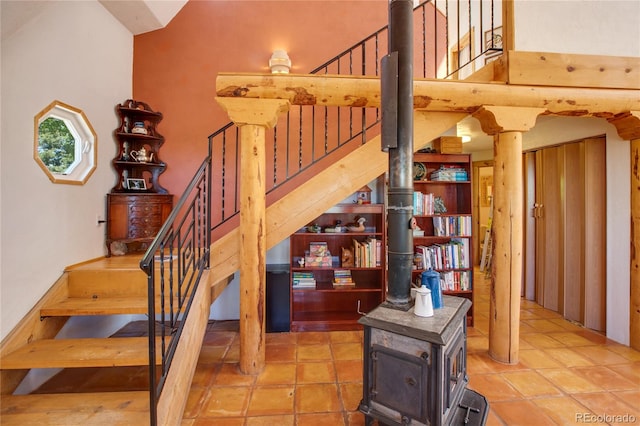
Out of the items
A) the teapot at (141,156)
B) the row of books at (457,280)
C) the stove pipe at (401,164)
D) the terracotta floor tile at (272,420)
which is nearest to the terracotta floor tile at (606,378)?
the row of books at (457,280)

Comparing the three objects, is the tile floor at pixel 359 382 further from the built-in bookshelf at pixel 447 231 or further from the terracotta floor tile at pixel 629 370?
the built-in bookshelf at pixel 447 231

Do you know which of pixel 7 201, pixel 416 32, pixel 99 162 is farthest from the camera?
pixel 416 32

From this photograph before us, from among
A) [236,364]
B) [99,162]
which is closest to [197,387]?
[236,364]

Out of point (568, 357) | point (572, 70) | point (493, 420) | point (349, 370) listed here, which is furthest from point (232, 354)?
point (572, 70)

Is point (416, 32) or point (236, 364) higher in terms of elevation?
point (416, 32)

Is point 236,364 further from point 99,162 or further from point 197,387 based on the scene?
point 99,162

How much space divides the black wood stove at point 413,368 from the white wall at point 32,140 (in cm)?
250

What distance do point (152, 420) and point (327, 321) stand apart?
197cm

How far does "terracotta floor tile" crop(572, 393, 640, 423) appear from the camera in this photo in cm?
187

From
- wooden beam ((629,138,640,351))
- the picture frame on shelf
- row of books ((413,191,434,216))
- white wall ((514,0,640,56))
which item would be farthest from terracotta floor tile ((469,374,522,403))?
the picture frame on shelf

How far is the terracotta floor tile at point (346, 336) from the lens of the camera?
2.93m

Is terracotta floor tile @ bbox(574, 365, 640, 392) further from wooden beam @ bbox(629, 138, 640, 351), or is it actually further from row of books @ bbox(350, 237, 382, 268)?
row of books @ bbox(350, 237, 382, 268)

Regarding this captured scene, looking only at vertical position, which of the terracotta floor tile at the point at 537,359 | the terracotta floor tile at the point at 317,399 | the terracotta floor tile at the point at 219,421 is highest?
the terracotta floor tile at the point at 537,359

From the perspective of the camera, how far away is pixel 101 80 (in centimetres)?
301
